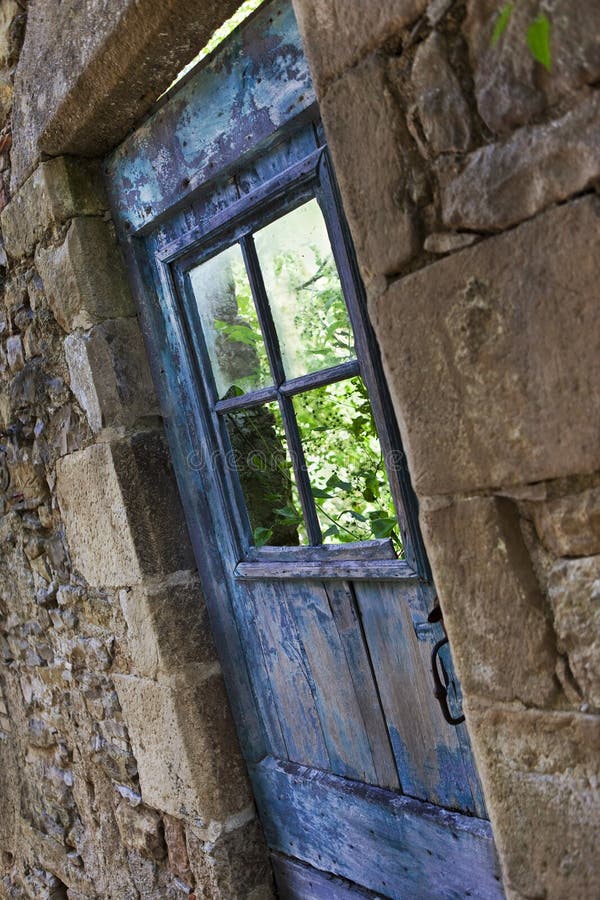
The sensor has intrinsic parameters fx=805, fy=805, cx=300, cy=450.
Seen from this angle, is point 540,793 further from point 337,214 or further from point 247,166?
point 247,166

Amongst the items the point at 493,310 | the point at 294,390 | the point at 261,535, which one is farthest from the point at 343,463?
the point at 493,310

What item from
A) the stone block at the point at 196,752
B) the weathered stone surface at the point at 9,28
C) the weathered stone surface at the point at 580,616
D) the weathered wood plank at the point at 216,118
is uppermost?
the weathered stone surface at the point at 9,28

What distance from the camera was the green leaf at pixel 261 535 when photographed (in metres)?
2.22

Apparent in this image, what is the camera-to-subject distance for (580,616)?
43.7 inches

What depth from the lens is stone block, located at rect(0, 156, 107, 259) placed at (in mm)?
2305

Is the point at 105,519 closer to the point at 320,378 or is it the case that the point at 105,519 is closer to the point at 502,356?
the point at 320,378

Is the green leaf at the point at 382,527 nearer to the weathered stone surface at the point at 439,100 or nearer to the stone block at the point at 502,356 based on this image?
the stone block at the point at 502,356

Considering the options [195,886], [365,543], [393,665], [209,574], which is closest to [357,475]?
[365,543]

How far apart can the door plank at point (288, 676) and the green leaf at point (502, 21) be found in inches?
58.2

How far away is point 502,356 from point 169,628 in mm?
1517

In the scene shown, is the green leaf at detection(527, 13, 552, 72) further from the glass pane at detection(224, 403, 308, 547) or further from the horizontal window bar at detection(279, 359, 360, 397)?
the glass pane at detection(224, 403, 308, 547)

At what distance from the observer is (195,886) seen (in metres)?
2.36

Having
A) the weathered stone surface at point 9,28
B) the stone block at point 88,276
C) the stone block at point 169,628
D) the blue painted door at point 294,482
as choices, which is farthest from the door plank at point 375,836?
the weathered stone surface at point 9,28

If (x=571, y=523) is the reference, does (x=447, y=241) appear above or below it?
above
